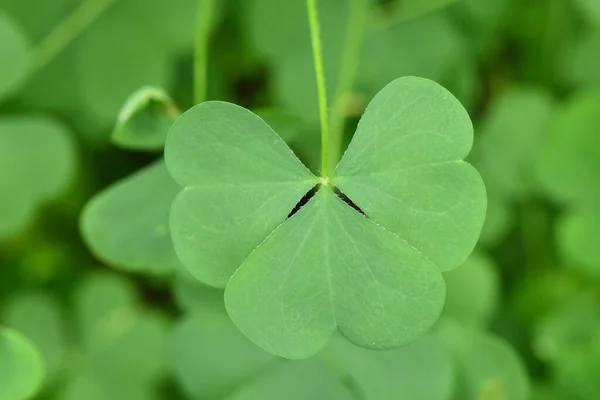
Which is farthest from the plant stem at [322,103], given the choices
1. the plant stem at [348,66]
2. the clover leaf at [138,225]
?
the plant stem at [348,66]

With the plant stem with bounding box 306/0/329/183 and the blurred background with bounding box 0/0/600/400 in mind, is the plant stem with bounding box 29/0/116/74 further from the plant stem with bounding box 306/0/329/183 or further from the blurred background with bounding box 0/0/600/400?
the plant stem with bounding box 306/0/329/183

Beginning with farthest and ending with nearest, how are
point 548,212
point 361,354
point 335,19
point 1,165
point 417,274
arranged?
point 548,212, point 335,19, point 1,165, point 361,354, point 417,274

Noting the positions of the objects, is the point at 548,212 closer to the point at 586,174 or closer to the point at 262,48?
the point at 586,174

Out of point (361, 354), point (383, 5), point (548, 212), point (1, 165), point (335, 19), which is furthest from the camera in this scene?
point (548, 212)

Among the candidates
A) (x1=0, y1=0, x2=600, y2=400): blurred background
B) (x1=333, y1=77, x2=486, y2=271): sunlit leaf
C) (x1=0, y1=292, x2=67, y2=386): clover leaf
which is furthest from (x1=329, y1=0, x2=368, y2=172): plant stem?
(x1=0, y1=292, x2=67, y2=386): clover leaf

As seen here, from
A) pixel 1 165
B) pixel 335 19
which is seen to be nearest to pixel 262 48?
pixel 335 19

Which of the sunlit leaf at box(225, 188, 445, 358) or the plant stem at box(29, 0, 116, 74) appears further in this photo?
the plant stem at box(29, 0, 116, 74)
